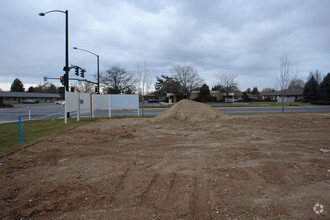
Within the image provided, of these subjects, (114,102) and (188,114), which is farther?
(114,102)

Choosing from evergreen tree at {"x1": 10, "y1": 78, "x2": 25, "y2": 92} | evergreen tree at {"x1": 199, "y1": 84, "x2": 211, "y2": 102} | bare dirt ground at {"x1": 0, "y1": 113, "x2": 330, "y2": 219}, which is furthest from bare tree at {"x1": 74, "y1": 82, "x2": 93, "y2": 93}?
bare dirt ground at {"x1": 0, "y1": 113, "x2": 330, "y2": 219}

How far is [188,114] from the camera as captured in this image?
16.1m

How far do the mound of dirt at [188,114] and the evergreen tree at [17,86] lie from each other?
107194mm

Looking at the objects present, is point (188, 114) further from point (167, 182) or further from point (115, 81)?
point (115, 81)

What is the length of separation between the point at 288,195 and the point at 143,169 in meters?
3.23

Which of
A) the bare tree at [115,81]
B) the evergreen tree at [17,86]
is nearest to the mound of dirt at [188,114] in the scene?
the bare tree at [115,81]

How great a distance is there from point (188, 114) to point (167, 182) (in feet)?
39.1

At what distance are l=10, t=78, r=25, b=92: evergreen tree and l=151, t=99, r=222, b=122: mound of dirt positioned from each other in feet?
352

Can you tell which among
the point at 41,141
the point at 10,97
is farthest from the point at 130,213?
the point at 10,97

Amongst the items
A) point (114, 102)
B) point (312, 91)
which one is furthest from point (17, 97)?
point (312, 91)

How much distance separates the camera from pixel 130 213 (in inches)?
127

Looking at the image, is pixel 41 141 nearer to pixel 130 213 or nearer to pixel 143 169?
pixel 143 169

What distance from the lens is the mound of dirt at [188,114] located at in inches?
621

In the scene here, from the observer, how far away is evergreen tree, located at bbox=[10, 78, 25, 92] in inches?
3782
